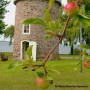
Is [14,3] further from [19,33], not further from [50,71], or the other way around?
[50,71]

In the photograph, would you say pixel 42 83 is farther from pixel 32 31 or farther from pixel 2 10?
pixel 2 10

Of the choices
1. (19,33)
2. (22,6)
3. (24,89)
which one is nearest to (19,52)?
(19,33)

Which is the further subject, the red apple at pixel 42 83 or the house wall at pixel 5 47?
the house wall at pixel 5 47

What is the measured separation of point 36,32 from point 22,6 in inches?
92.5

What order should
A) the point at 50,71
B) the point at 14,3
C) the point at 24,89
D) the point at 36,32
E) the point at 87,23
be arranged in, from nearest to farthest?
1. the point at 87,23
2. the point at 50,71
3. the point at 24,89
4. the point at 36,32
5. the point at 14,3

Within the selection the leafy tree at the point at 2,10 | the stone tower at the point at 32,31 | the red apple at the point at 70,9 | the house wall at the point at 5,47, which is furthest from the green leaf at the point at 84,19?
the house wall at the point at 5,47

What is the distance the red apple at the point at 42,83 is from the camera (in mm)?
791

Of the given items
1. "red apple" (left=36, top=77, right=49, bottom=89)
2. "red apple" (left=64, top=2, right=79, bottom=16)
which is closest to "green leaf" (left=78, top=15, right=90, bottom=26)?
"red apple" (left=64, top=2, right=79, bottom=16)

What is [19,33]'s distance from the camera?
23.3 metres

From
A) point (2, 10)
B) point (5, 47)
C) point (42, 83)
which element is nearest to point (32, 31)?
point (2, 10)

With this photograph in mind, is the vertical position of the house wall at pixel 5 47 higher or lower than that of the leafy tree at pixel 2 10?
lower

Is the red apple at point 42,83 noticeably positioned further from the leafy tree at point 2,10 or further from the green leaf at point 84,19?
the leafy tree at point 2,10

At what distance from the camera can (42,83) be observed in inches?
31.5

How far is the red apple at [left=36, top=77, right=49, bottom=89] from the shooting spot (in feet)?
2.60
